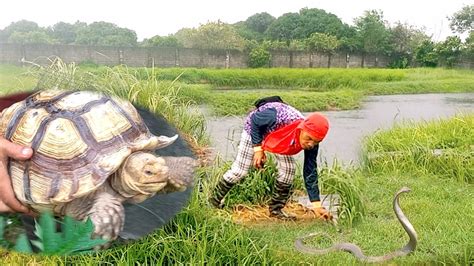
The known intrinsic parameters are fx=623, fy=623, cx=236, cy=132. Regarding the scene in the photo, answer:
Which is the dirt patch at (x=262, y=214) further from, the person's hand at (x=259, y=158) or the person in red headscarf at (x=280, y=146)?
the person's hand at (x=259, y=158)

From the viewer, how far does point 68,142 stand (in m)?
1.14

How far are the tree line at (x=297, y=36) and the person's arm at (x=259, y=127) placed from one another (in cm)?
15

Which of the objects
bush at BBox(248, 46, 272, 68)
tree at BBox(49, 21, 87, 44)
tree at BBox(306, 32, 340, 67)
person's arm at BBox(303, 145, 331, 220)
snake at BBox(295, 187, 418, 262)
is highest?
tree at BBox(49, 21, 87, 44)

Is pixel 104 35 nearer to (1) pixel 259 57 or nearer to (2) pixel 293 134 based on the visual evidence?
(1) pixel 259 57


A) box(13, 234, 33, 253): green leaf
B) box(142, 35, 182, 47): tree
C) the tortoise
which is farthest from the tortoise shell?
box(142, 35, 182, 47): tree

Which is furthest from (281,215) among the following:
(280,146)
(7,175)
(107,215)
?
(7,175)

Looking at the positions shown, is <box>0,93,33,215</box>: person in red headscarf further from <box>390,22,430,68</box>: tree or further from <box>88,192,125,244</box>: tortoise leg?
<box>390,22,430,68</box>: tree

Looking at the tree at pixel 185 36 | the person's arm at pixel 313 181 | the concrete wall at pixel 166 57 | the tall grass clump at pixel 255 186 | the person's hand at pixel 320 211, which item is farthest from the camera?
the tall grass clump at pixel 255 186

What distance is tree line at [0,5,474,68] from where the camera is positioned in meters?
1.53

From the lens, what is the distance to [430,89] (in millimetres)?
2045

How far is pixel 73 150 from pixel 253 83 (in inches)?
32.6

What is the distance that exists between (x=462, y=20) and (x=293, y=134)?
72cm

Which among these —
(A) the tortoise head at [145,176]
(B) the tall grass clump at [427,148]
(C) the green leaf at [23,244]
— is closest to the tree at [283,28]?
(B) the tall grass clump at [427,148]

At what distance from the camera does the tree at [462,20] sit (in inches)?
79.7
